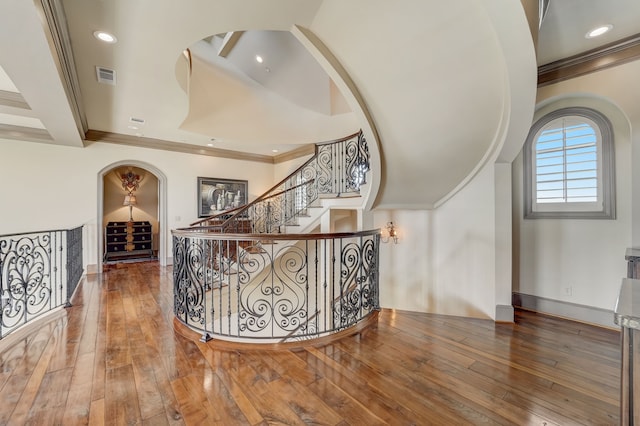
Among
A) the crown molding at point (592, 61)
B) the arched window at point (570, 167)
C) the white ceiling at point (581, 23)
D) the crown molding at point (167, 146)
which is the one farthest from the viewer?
the crown molding at point (167, 146)

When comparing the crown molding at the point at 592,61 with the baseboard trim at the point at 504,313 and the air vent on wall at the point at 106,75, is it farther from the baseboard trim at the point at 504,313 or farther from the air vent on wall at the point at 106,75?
the air vent on wall at the point at 106,75

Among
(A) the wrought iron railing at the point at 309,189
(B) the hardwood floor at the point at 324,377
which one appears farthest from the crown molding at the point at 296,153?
(B) the hardwood floor at the point at 324,377

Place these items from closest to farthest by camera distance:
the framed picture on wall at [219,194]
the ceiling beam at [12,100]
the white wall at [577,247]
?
1. the white wall at [577,247]
2. the ceiling beam at [12,100]
3. the framed picture on wall at [219,194]

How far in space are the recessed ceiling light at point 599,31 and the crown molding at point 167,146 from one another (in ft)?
22.9

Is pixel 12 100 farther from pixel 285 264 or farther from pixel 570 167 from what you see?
pixel 570 167

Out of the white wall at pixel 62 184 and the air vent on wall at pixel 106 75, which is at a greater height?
the air vent on wall at pixel 106 75

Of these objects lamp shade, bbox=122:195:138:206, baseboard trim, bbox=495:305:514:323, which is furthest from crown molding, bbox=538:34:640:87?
lamp shade, bbox=122:195:138:206

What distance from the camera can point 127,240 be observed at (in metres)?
7.86

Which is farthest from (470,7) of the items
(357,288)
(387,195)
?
(357,288)

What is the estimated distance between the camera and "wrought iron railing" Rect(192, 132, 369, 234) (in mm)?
4660

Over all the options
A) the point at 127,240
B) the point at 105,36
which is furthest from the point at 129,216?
the point at 105,36

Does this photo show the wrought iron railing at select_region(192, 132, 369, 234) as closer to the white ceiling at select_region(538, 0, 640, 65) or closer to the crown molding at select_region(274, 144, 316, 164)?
the crown molding at select_region(274, 144, 316, 164)

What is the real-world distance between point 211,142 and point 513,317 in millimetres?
6770

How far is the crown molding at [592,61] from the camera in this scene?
291cm
